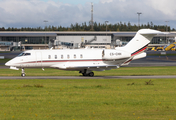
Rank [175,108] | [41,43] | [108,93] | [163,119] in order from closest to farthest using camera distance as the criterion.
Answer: [163,119], [175,108], [108,93], [41,43]

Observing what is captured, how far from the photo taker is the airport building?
159750mm

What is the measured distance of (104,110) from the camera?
13289 mm

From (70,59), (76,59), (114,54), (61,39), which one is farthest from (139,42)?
(61,39)

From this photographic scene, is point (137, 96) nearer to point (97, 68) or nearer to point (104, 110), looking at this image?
point (104, 110)

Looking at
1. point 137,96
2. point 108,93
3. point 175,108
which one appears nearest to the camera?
point 175,108

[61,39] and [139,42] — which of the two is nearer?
[139,42]

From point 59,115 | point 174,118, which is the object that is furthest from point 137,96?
point 59,115

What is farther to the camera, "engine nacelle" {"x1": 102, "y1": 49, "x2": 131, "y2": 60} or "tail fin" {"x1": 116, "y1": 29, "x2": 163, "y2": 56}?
"tail fin" {"x1": 116, "y1": 29, "x2": 163, "y2": 56}

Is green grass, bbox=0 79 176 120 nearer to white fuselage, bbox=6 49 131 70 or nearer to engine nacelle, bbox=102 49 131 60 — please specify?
white fuselage, bbox=6 49 131 70

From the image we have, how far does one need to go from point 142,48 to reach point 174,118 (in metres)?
22.9

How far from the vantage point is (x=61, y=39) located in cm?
16688

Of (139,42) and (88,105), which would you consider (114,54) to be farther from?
(88,105)

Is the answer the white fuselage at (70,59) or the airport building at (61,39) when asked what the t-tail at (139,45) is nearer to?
the white fuselage at (70,59)

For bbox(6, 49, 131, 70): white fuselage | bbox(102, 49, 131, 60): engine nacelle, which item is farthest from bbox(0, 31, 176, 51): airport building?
bbox(102, 49, 131, 60): engine nacelle
